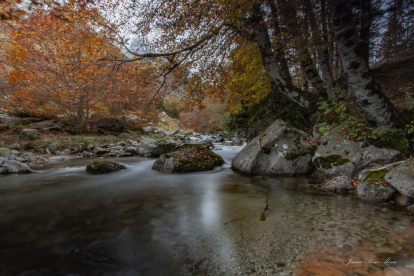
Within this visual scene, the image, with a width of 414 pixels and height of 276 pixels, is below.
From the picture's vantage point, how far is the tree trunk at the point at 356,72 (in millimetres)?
3809

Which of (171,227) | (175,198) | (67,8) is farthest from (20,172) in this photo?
(171,227)

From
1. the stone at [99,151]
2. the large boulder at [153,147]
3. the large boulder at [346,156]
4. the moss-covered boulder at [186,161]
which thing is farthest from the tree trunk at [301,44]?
the stone at [99,151]

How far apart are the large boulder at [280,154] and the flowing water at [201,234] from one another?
1098 mm

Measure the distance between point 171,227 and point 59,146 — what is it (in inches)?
459

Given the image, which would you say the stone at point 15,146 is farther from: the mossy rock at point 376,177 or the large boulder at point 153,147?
the mossy rock at point 376,177

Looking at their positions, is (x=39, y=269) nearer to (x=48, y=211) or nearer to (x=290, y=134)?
(x=48, y=211)

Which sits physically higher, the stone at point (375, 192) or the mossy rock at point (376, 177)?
the mossy rock at point (376, 177)

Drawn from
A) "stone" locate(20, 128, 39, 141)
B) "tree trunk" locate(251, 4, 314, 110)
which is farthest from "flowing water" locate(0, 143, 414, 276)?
"stone" locate(20, 128, 39, 141)

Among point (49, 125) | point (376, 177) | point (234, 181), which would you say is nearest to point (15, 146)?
point (49, 125)

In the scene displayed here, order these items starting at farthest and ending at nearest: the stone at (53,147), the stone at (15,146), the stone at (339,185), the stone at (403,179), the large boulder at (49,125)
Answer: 1. the large boulder at (49,125)
2. the stone at (53,147)
3. the stone at (15,146)
4. the stone at (339,185)
5. the stone at (403,179)

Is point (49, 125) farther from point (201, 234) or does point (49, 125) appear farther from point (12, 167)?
point (201, 234)

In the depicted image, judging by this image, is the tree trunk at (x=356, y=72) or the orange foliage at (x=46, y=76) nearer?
the tree trunk at (x=356, y=72)

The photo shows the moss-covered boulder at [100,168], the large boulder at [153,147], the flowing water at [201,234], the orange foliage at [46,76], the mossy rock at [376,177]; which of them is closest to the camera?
the flowing water at [201,234]

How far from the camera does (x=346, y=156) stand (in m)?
4.48
